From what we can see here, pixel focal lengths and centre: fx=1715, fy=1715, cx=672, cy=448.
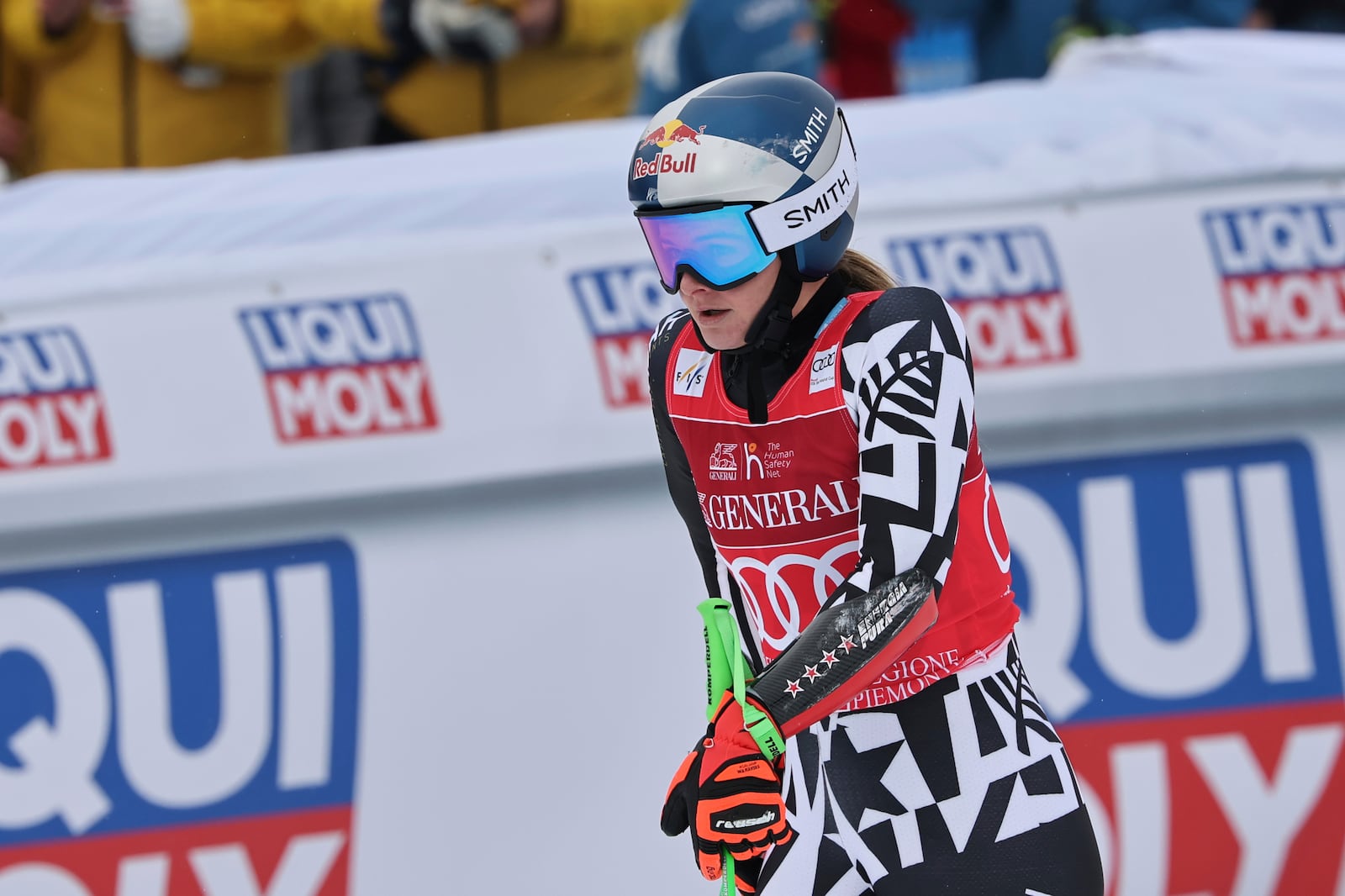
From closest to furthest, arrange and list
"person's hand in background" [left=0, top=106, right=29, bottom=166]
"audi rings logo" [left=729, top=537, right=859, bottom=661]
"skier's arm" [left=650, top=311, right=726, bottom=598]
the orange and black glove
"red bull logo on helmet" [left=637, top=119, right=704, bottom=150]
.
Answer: the orange and black glove, "red bull logo on helmet" [left=637, top=119, right=704, bottom=150], "audi rings logo" [left=729, top=537, right=859, bottom=661], "skier's arm" [left=650, top=311, right=726, bottom=598], "person's hand in background" [left=0, top=106, right=29, bottom=166]

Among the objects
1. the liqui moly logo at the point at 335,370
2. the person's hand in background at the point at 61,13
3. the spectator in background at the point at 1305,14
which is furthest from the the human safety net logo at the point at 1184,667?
the spectator in background at the point at 1305,14

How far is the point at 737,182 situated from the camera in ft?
7.38

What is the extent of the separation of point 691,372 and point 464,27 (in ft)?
8.78

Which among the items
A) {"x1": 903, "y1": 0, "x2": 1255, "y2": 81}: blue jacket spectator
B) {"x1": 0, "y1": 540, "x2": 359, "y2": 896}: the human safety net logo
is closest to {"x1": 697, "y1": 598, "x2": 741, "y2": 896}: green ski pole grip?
{"x1": 0, "y1": 540, "x2": 359, "y2": 896}: the human safety net logo

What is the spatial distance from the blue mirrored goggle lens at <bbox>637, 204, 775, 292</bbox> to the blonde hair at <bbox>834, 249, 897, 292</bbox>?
243 millimetres

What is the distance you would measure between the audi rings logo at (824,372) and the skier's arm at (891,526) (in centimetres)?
4

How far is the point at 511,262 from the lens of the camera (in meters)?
3.81

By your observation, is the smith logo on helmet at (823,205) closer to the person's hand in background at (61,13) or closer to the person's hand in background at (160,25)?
the person's hand in background at (160,25)

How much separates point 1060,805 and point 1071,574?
159cm

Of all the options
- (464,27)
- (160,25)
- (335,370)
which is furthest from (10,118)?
(335,370)

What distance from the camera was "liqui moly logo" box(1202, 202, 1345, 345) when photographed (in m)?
3.99

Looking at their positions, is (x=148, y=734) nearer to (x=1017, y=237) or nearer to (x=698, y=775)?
(x=698, y=775)

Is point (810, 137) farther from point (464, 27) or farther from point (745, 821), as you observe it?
point (464, 27)

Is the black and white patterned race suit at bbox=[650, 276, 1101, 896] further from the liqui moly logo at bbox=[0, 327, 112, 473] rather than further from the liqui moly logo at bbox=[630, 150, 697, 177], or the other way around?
the liqui moly logo at bbox=[0, 327, 112, 473]
